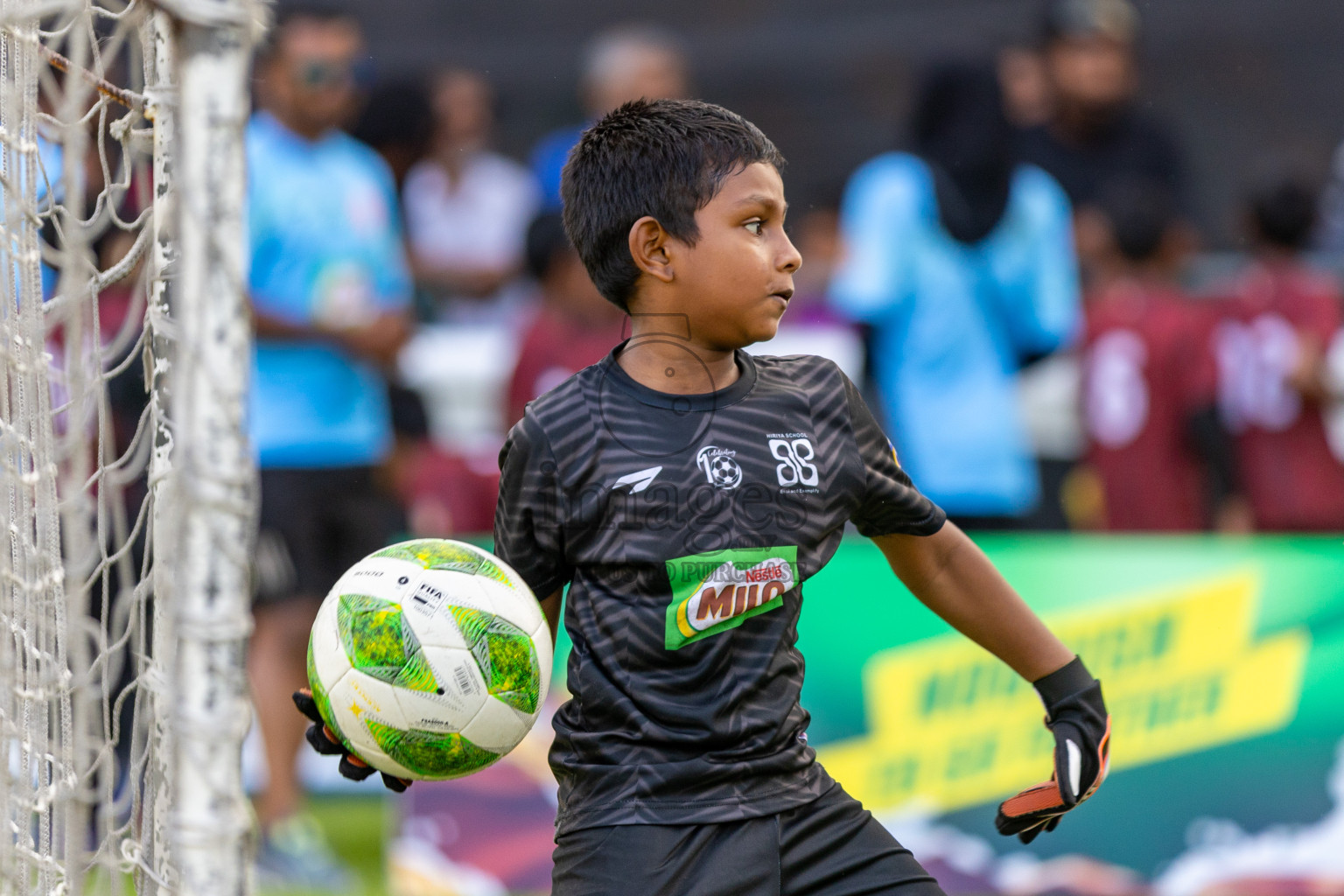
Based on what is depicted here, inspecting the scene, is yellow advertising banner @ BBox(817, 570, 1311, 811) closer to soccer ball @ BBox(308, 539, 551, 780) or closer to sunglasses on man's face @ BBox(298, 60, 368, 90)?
sunglasses on man's face @ BBox(298, 60, 368, 90)

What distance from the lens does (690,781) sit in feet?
8.06

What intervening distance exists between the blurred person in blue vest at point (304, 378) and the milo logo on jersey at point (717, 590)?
2998 mm

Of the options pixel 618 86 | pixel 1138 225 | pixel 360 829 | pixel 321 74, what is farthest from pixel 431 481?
pixel 1138 225

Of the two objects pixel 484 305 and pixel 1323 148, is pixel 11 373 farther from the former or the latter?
pixel 1323 148

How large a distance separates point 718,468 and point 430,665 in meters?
0.54

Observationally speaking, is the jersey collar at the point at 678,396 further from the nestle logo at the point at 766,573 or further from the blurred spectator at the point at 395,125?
the blurred spectator at the point at 395,125

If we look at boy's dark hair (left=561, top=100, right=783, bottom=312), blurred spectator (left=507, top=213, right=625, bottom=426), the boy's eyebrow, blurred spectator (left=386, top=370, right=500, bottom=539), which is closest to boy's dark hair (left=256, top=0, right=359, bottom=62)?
blurred spectator (left=507, top=213, right=625, bottom=426)

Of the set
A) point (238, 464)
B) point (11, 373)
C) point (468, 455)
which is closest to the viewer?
point (238, 464)

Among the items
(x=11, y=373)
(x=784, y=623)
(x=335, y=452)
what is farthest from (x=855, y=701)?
(x=11, y=373)

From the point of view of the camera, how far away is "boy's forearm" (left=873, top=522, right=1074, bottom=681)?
9.32 feet

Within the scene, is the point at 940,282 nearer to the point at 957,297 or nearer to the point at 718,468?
the point at 957,297

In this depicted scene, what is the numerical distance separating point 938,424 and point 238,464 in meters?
3.97

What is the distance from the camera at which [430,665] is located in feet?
8.13

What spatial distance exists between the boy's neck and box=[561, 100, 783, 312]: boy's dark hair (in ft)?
0.38
